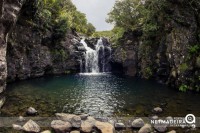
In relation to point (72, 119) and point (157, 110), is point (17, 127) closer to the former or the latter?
point (72, 119)

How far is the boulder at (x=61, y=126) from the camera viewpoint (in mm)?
18484

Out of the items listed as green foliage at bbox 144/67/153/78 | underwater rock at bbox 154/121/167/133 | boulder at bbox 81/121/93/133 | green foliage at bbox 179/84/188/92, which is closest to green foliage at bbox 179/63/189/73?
green foliage at bbox 179/84/188/92

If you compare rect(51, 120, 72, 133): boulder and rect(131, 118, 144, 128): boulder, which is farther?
rect(131, 118, 144, 128): boulder

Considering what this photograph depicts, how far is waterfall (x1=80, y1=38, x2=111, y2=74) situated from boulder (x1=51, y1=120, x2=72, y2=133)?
144ft

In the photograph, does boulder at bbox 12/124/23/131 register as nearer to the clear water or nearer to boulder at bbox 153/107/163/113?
the clear water

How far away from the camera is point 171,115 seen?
22.8 metres

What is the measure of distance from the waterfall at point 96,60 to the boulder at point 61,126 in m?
43.9

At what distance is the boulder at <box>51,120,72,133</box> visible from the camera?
18.5m

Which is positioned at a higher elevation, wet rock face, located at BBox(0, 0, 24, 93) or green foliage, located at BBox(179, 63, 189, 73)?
wet rock face, located at BBox(0, 0, 24, 93)

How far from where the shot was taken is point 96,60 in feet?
212

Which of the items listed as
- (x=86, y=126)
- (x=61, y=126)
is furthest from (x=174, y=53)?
(x=61, y=126)

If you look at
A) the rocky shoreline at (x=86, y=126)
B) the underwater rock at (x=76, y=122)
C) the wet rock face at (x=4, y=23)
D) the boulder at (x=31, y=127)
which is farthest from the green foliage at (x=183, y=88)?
the wet rock face at (x=4, y=23)

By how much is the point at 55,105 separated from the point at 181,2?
24889 mm

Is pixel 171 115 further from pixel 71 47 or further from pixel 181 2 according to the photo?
pixel 71 47
